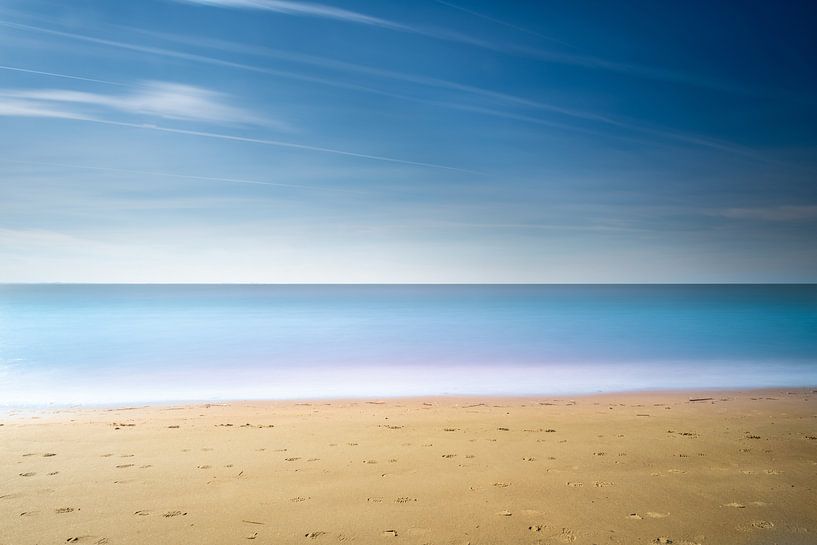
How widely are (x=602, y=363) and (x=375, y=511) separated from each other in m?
18.3

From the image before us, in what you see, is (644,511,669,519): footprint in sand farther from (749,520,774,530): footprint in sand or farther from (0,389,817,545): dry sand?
(749,520,774,530): footprint in sand

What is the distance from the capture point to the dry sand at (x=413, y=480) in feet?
15.4

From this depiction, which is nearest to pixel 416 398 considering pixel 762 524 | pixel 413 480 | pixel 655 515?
pixel 413 480

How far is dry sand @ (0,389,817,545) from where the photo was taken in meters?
4.69

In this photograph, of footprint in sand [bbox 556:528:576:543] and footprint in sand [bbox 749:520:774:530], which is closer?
footprint in sand [bbox 556:528:576:543]

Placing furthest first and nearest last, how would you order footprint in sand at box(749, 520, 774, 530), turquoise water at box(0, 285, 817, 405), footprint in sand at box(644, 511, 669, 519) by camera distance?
1. turquoise water at box(0, 285, 817, 405)
2. footprint in sand at box(644, 511, 669, 519)
3. footprint in sand at box(749, 520, 774, 530)

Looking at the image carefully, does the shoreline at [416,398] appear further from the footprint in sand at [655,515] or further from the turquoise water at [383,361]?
the footprint in sand at [655,515]

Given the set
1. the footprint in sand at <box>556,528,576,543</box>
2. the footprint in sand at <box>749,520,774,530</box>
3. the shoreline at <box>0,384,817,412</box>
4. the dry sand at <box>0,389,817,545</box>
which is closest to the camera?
the footprint in sand at <box>556,528,576,543</box>

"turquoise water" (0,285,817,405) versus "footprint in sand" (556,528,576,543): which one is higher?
"turquoise water" (0,285,817,405)

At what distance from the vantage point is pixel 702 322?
43469mm

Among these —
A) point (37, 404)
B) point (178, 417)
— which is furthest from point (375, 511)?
point (37, 404)

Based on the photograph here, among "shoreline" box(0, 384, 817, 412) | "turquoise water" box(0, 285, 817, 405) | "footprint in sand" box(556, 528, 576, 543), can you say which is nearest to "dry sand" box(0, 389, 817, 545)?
"footprint in sand" box(556, 528, 576, 543)

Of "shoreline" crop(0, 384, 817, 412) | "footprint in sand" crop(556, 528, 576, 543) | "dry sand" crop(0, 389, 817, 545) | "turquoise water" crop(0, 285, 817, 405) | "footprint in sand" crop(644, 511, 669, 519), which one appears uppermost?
"turquoise water" crop(0, 285, 817, 405)

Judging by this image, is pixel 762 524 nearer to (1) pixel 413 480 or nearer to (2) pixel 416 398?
(1) pixel 413 480
